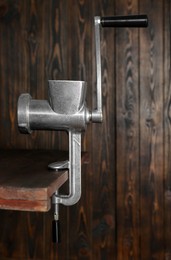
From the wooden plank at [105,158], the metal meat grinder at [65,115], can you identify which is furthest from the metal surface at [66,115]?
the wooden plank at [105,158]

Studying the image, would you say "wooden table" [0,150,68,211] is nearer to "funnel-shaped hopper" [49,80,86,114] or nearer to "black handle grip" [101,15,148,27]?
"funnel-shaped hopper" [49,80,86,114]

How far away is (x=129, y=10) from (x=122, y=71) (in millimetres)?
301

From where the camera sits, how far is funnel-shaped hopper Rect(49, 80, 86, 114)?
1069mm

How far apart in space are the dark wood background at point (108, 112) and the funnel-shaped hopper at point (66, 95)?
Result: 2.45 ft

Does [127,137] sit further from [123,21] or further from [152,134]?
[123,21]

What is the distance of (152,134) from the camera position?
183cm

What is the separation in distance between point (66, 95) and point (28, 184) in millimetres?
286

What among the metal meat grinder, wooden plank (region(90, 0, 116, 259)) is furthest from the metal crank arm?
wooden plank (region(90, 0, 116, 259))

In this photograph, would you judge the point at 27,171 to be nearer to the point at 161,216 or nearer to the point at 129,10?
the point at 161,216

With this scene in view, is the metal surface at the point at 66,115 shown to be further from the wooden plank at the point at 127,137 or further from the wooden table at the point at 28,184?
the wooden plank at the point at 127,137

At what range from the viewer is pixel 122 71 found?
1.82 meters

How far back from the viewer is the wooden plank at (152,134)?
Result: 5.92 feet

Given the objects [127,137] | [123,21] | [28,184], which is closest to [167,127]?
[127,137]

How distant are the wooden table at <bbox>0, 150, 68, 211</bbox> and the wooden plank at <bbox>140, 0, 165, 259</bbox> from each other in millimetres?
661
